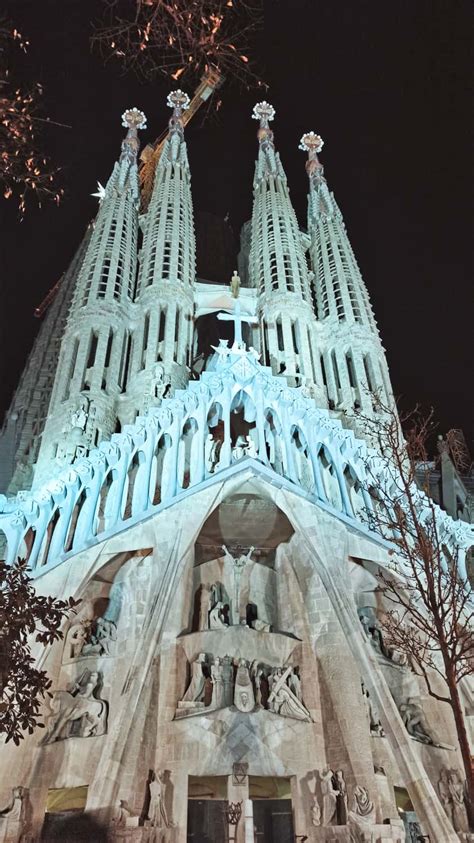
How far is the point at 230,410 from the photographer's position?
2131 centimetres

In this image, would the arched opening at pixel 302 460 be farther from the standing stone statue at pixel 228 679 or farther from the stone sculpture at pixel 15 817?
the stone sculpture at pixel 15 817

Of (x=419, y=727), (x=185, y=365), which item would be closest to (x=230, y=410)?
(x=185, y=365)

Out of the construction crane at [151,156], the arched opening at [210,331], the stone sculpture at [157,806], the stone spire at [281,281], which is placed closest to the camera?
the stone sculpture at [157,806]

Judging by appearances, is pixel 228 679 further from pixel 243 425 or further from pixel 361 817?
pixel 243 425

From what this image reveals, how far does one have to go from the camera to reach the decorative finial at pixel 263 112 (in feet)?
161

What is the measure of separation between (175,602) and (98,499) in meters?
4.11

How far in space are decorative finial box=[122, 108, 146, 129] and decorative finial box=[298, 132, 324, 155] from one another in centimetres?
1182

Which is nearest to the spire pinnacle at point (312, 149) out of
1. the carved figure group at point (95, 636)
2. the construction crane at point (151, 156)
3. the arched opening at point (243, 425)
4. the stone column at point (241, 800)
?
the construction crane at point (151, 156)

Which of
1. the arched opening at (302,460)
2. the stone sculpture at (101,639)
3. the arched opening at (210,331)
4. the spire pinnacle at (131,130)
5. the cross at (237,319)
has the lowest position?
the stone sculpture at (101,639)

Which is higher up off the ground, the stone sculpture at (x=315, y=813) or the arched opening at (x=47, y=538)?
the arched opening at (x=47, y=538)

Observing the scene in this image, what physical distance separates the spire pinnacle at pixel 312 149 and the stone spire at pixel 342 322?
5283 millimetres

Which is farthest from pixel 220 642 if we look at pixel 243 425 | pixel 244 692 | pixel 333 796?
pixel 243 425

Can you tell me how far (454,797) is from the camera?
15625mm

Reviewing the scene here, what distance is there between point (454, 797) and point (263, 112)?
4769cm
